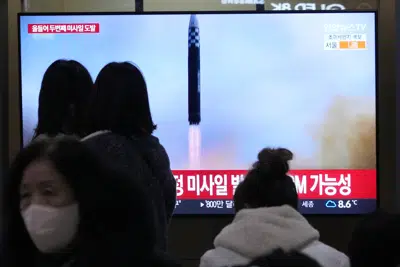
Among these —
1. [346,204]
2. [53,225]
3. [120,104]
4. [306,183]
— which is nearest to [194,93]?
[306,183]

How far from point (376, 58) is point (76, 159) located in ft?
12.3

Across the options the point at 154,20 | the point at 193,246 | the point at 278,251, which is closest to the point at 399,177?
the point at 193,246

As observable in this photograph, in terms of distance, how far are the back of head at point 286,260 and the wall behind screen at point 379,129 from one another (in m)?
3.07

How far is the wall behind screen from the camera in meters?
5.21

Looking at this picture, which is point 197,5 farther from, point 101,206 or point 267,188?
point 101,206

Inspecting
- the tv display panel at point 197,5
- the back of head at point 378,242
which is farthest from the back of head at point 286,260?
the tv display panel at point 197,5

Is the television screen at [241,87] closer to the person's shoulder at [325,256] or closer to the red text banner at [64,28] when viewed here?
the red text banner at [64,28]

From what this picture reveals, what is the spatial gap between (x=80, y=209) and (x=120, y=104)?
1.32 metres

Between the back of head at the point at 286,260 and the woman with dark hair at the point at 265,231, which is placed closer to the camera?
the back of head at the point at 286,260

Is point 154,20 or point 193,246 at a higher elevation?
point 154,20

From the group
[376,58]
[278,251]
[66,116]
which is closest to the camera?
[278,251]

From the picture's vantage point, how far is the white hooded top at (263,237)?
2.41 m

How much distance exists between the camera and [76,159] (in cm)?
174

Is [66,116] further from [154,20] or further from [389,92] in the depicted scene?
[389,92]
